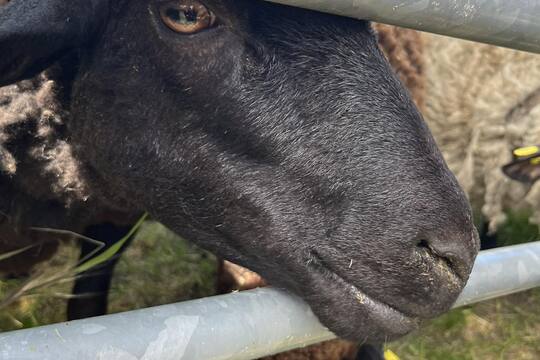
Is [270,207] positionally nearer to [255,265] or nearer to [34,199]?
[255,265]

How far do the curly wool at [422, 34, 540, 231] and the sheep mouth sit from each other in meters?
1.78

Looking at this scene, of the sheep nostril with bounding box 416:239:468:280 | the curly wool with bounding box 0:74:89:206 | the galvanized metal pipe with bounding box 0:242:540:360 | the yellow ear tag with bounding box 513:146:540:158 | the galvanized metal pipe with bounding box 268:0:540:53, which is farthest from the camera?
the yellow ear tag with bounding box 513:146:540:158

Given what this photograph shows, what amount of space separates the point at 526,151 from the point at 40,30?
2158 millimetres

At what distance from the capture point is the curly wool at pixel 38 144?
5.94 feet

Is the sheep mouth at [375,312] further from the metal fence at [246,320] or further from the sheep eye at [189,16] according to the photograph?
the sheep eye at [189,16]

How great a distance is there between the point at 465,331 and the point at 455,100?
39.1 inches

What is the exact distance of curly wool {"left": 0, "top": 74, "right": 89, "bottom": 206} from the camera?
1.81m

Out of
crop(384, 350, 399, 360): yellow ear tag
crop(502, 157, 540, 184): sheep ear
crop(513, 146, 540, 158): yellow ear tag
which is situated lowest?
crop(384, 350, 399, 360): yellow ear tag

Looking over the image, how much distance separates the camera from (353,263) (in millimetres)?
1428

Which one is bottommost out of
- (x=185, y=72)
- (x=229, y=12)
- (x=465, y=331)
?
(x=465, y=331)

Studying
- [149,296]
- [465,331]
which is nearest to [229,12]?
[149,296]

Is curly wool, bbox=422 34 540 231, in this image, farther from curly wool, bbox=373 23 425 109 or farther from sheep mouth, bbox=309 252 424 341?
sheep mouth, bbox=309 252 424 341

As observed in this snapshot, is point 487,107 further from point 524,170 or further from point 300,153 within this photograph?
point 300,153

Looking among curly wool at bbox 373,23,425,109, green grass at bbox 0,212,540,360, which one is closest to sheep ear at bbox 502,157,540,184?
green grass at bbox 0,212,540,360
